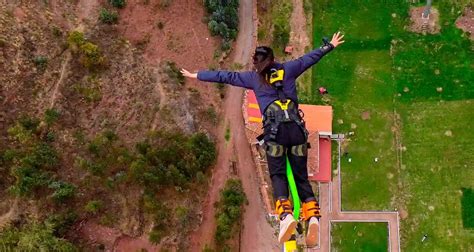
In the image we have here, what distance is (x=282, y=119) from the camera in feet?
55.5

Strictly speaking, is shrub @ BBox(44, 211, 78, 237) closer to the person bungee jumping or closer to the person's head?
the person bungee jumping

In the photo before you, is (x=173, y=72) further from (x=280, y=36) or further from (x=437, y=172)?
(x=437, y=172)

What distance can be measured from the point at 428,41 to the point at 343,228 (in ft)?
47.3

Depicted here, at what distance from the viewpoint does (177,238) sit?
32625 mm

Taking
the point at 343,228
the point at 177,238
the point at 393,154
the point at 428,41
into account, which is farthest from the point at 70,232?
the point at 428,41

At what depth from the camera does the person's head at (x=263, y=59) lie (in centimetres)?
1692

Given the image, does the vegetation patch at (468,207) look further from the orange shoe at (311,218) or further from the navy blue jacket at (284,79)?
the navy blue jacket at (284,79)

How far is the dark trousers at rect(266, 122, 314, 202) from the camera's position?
17.1m

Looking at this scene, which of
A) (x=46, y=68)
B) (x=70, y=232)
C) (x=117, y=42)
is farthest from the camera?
(x=117, y=42)

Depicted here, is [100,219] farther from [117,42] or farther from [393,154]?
[393,154]

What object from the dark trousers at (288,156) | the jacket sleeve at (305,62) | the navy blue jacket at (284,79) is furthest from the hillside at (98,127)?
the jacket sleeve at (305,62)

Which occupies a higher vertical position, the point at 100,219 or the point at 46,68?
the point at 46,68

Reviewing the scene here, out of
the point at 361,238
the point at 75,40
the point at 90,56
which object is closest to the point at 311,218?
the point at 361,238

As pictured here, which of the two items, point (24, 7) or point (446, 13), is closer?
point (24, 7)
